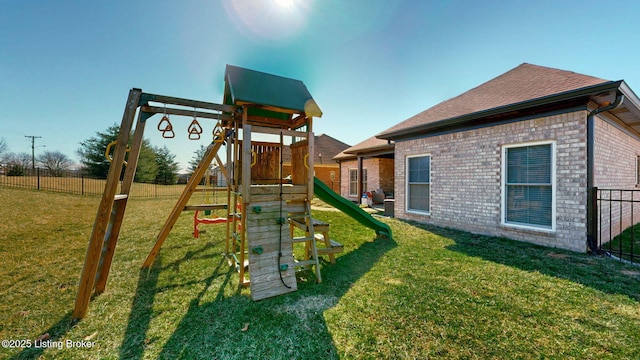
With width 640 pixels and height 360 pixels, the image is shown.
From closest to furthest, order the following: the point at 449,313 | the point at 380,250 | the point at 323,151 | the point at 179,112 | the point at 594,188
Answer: the point at 449,313, the point at 179,112, the point at 594,188, the point at 380,250, the point at 323,151

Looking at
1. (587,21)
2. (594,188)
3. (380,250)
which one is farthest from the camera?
(587,21)

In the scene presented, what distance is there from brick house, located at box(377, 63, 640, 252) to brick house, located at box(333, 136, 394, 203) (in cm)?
370

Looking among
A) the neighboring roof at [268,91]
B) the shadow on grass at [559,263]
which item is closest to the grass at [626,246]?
the shadow on grass at [559,263]

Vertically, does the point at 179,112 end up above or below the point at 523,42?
below

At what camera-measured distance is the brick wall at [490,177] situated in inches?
198

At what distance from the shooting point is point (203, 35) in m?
6.01

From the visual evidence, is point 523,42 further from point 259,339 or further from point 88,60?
point 88,60

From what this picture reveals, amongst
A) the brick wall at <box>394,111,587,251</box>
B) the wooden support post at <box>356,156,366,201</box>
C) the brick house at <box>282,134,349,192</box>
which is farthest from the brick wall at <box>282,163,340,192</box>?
the brick wall at <box>394,111,587,251</box>

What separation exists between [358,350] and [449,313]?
1.27 meters

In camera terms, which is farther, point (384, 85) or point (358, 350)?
point (384, 85)

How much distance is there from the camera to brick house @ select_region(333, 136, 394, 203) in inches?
486

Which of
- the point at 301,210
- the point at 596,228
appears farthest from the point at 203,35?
the point at 596,228

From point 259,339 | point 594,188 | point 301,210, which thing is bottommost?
point 259,339

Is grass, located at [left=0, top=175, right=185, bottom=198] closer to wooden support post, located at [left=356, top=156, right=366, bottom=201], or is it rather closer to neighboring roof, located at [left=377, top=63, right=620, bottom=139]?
wooden support post, located at [left=356, top=156, right=366, bottom=201]
